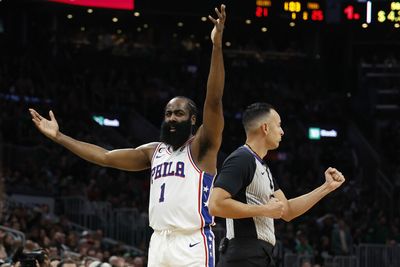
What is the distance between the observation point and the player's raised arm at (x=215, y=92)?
6.85m

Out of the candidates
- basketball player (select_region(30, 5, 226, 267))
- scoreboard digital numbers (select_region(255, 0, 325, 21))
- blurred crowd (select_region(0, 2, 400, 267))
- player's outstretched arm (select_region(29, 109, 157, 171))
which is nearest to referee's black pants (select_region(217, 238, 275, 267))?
basketball player (select_region(30, 5, 226, 267))

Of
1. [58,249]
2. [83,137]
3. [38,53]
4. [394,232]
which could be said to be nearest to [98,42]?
[38,53]

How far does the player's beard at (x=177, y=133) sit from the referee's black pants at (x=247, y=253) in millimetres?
967

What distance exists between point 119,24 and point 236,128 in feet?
29.5

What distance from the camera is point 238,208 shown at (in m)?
6.55

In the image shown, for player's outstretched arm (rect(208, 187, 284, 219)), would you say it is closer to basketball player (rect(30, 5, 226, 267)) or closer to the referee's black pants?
the referee's black pants

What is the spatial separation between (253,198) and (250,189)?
6 centimetres

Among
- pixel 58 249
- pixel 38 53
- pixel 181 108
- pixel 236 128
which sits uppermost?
pixel 38 53

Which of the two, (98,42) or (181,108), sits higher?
(98,42)

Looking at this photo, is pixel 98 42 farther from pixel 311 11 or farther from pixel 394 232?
pixel 394 232

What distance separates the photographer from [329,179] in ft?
23.3

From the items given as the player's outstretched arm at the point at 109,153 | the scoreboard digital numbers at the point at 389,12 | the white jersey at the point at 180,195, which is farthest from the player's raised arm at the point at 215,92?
the scoreboard digital numbers at the point at 389,12

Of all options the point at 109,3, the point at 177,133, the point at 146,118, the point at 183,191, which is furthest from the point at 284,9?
the point at 183,191

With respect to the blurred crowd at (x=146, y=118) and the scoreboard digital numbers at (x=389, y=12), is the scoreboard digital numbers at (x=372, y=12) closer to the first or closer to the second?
the scoreboard digital numbers at (x=389, y=12)
